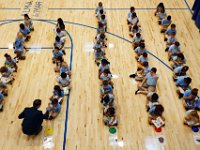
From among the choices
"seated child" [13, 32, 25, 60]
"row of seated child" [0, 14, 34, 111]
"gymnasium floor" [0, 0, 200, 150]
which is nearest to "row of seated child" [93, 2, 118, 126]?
"gymnasium floor" [0, 0, 200, 150]

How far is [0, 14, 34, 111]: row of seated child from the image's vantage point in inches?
316

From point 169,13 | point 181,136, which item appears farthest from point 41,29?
point 181,136

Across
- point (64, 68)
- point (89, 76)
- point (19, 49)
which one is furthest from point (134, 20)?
point (19, 49)

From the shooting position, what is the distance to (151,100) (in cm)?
761

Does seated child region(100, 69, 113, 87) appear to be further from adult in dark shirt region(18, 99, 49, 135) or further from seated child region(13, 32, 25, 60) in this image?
seated child region(13, 32, 25, 60)

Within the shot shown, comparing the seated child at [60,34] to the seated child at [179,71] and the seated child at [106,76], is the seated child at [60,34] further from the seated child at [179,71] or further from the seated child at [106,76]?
the seated child at [179,71]

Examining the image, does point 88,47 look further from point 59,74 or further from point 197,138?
point 197,138

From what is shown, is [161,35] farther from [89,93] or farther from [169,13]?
[89,93]

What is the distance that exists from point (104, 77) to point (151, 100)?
1658mm

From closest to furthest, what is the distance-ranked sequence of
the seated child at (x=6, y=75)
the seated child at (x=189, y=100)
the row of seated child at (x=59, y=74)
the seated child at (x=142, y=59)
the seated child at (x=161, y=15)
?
1. the row of seated child at (x=59, y=74)
2. the seated child at (x=189, y=100)
3. the seated child at (x=6, y=75)
4. the seated child at (x=142, y=59)
5. the seated child at (x=161, y=15)

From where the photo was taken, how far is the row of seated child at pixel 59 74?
744 cm

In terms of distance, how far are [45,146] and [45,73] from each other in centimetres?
287

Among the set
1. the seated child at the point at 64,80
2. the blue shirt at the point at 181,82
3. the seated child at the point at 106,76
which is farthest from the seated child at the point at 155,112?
the seated child at the point at 64,80

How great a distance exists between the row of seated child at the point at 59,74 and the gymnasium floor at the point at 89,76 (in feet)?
0.71
